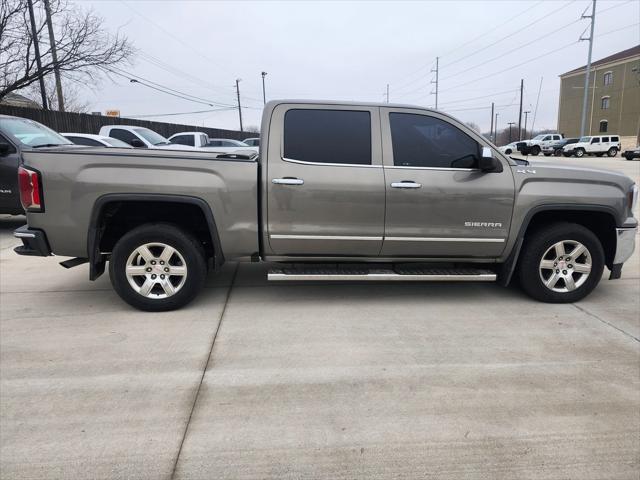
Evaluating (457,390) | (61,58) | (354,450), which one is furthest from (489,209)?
(61,58)

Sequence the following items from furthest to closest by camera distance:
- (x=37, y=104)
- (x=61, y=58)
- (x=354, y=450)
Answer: (x=37, y=104)
(x=61, y=58)
(x=354, y=450)

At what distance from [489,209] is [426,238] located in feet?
2.14

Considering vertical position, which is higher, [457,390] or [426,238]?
[426,238]

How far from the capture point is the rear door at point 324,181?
437cm

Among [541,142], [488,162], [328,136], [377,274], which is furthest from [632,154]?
[328,136]

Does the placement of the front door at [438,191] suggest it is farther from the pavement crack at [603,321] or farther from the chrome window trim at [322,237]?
the pavement crack at [603,321]

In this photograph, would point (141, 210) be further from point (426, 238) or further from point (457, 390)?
point (457, 390)

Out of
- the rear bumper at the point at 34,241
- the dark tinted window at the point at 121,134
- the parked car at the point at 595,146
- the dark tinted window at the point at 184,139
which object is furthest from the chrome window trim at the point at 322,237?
the parked car at the point at 595,146

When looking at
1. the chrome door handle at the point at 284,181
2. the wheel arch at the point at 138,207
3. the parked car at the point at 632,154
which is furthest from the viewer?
the parked car at the point at 632,154

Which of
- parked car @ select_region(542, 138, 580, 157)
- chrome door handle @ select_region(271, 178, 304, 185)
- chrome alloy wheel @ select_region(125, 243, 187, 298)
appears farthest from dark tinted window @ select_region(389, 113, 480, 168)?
parked car @ select_region(542, 138, 580, 157)

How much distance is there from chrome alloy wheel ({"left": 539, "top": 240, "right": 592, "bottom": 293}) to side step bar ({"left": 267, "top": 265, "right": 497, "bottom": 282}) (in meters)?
0.56

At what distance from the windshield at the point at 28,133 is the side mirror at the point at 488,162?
705 cm

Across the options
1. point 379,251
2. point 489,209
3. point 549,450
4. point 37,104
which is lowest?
point 549,450

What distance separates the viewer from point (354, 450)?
2.58 m
